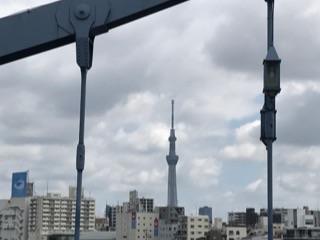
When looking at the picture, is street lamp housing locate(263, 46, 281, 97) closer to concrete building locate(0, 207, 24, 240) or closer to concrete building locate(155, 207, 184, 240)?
concrete building locate(0, 207, 24, 240)

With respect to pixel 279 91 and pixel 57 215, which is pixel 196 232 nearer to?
pixel 57 215

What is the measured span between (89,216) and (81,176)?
15810cm

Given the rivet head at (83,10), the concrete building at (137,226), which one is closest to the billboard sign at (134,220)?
the concrete building at (137,226)

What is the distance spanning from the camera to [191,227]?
157500 millimetres

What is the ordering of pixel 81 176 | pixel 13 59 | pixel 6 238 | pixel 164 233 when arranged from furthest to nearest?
pixel 164 233, pixel 6 238, pixel 13 59, pixel 81 176

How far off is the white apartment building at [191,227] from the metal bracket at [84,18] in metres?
133

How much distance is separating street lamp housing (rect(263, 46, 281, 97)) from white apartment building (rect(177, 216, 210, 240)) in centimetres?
13790

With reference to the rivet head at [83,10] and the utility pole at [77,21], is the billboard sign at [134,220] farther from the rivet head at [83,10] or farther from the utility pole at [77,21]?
the rivet head at [83,10]

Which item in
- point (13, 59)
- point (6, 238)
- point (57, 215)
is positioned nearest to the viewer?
point (13, 59)

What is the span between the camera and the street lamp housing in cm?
1798

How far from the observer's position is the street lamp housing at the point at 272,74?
1798 centimetres

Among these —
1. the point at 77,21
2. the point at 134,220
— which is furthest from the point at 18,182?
the point at 134,220

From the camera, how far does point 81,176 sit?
21031 mm

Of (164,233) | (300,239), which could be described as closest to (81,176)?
(300,239)
